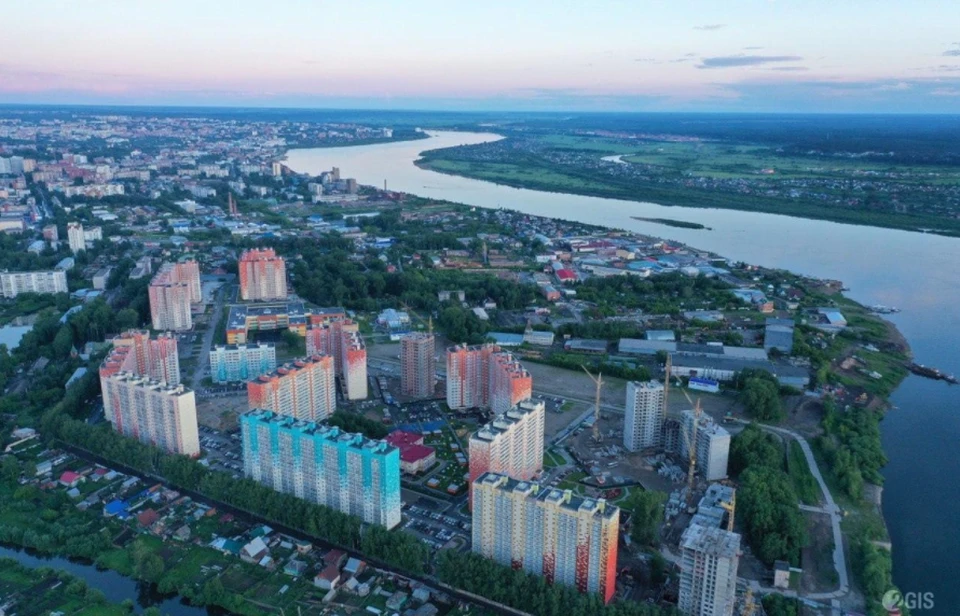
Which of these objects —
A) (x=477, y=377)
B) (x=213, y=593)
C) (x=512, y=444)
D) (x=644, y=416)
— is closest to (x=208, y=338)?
(x=477, y=377)

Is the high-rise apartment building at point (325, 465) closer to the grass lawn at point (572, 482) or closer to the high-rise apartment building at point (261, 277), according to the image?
the grass lawn at point (572, 482)

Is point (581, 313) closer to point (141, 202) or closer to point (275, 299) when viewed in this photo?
point (275, 299)

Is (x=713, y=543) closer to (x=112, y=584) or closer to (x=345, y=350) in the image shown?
(x=112, y=584)

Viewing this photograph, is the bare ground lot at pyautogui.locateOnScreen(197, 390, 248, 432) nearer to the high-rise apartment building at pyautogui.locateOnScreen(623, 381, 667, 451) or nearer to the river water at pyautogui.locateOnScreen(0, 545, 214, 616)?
the river water at pyautogui.locateOnScreen(0, 545, 214, 616)

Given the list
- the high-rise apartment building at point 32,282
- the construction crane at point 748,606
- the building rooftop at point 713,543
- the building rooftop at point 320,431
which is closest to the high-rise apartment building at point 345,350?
the building rooftop at point 320,431

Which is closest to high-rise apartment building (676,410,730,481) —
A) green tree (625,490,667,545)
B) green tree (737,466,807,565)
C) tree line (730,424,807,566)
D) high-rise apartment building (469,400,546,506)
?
tree line (730,424,807,566)

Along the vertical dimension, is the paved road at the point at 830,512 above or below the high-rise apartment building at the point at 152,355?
below

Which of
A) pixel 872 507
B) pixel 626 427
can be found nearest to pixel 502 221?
pixel 626 427
